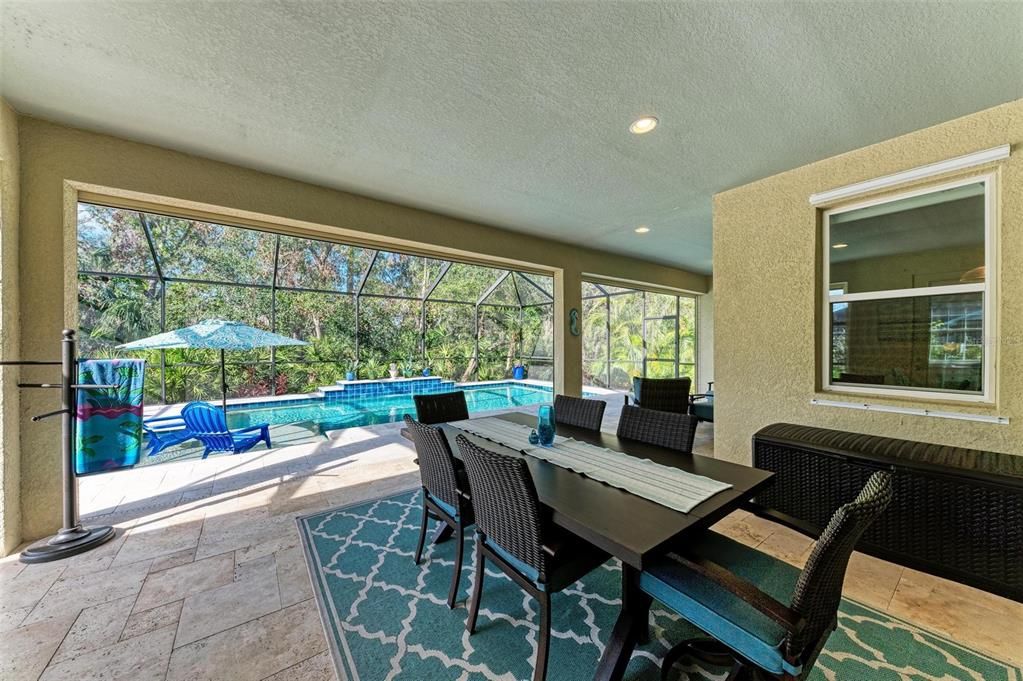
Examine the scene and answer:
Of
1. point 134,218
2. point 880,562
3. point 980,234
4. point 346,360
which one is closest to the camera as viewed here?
point 880,562

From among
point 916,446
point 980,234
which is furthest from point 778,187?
point 916,446

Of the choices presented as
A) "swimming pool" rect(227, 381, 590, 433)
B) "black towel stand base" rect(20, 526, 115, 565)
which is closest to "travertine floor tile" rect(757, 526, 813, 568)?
"black towel stand base" rect(20, 526, 115, 565)

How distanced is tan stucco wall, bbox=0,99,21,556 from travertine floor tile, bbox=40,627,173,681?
1.48 metres

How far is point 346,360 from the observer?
8805mm

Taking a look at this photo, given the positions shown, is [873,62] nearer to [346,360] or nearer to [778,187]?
[778,187]

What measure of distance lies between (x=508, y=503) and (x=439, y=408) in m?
1.69

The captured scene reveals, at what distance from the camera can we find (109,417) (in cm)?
245

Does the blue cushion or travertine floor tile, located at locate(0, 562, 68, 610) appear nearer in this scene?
the blue cushion

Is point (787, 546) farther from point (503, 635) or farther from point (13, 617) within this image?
point (13, 617)

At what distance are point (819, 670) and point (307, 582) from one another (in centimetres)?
245

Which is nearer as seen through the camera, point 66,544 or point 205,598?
point 205,598

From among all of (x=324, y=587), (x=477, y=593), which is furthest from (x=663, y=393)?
(x=324, y=587)

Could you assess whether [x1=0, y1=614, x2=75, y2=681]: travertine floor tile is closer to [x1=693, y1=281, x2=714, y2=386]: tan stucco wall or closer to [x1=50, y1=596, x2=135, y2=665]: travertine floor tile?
[x1=50, y1=596, x2=135, y2=665]: travertine floor tile

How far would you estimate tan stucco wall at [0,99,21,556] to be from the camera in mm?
2217
